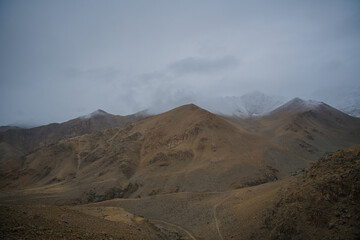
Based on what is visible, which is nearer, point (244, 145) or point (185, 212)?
point (185, 212)

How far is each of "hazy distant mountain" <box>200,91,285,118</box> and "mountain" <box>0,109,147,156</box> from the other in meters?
53.5

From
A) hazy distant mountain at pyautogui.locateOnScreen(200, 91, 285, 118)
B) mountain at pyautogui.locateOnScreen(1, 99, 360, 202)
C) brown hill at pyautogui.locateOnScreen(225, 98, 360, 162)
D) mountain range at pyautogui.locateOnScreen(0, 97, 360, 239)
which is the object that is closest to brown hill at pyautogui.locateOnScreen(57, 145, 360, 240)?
mountain range at pyautogui.locateOnScreen(0, 97, 360, 239)

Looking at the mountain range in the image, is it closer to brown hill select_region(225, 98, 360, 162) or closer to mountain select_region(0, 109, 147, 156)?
brown hill select_region(225, 98, 360, 162)

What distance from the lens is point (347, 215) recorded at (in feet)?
46.1

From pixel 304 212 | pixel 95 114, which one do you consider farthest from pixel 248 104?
pixel 304 212

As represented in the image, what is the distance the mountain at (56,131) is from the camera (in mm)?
136875

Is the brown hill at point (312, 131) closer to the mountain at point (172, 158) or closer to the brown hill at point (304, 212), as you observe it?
the mountain at point (172, 158)

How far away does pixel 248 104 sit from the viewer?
176375 mm

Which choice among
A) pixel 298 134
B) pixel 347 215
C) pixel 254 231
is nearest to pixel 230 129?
pixel 298 134

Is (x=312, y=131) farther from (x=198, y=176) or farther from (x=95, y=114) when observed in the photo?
(x=95, y=114)

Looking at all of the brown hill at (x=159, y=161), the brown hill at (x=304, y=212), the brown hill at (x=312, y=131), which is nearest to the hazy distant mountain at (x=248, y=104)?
the brown hill at (x=312, y=131)

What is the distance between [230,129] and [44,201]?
56.2 metres

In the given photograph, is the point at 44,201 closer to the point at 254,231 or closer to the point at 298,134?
the point at 254,231

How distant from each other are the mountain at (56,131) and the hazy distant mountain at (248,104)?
53512mm
